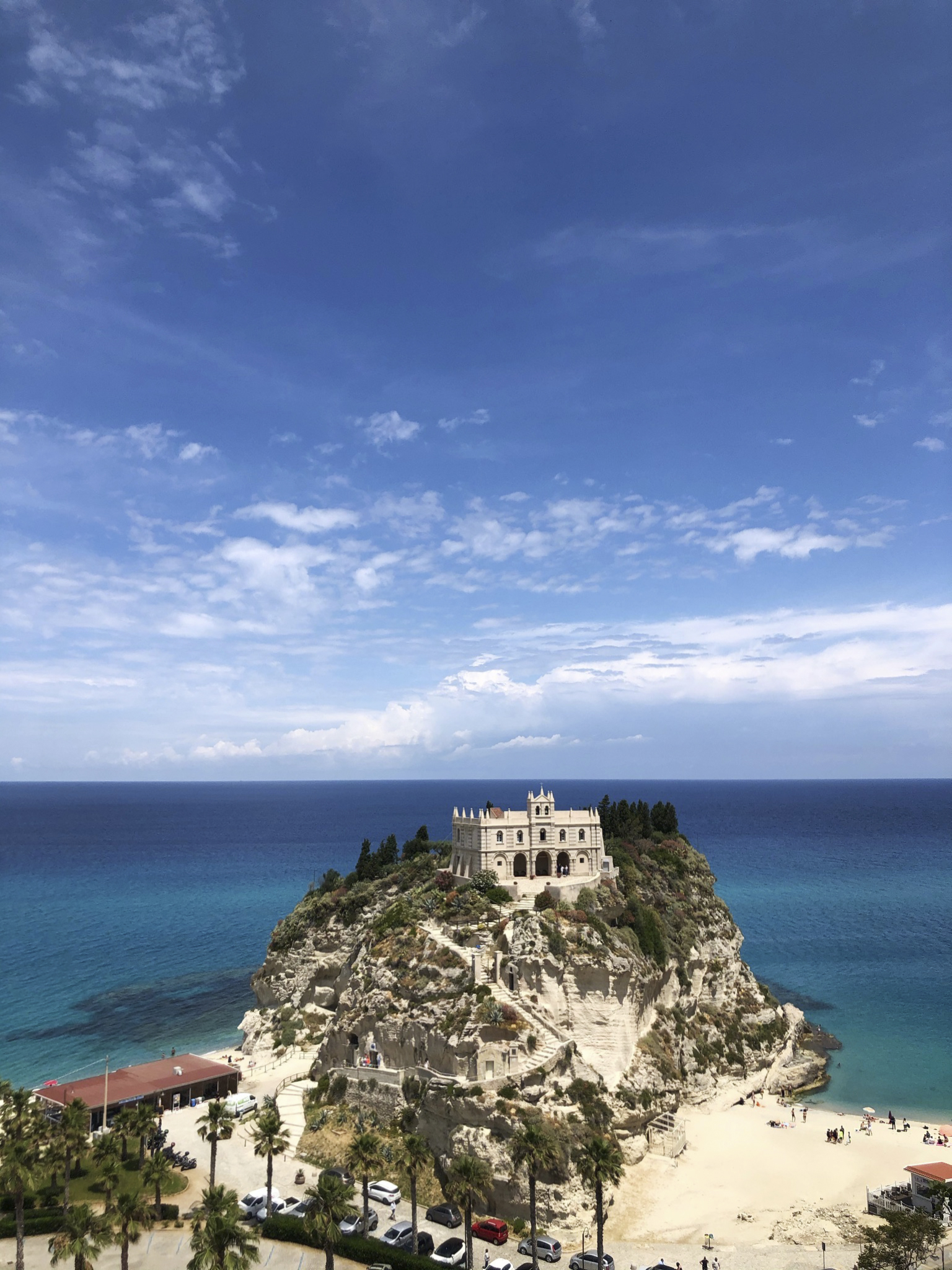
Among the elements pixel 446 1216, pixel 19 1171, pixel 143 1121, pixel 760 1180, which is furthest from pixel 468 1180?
pixel 760 1180

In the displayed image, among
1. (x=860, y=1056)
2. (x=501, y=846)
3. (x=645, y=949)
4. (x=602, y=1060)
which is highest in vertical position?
(x=501, y=846)

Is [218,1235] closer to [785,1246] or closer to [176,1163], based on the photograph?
[176,1163]

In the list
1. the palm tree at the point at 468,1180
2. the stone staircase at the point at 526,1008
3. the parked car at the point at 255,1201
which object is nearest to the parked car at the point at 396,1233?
the palm tree at the point at 468,1180

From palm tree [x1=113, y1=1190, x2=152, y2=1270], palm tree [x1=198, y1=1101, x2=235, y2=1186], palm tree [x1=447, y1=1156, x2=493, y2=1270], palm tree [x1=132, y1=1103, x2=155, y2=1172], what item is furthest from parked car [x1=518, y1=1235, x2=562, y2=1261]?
palm tree [x1=132, y1=1103, x2=155, y2=1172]

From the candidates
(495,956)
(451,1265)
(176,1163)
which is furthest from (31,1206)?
(495,956)

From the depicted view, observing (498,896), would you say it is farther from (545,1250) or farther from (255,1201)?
(255,1201)

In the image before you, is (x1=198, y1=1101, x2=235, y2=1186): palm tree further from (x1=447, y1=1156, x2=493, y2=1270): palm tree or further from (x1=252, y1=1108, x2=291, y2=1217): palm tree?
(x1=447, y1=1156, x2=493, y2=1270): palm tree
